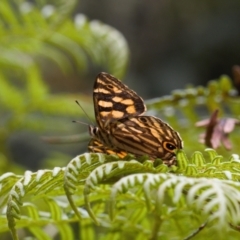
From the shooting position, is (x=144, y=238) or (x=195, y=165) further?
(x=144, y=238)

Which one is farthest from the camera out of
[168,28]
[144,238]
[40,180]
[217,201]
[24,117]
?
[168,28]

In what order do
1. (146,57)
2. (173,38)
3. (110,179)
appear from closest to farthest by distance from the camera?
1. (110,179)
2. (173,38)
3. (146,57)

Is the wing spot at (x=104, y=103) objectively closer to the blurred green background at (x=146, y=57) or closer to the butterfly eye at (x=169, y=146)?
the butterfly eye at (x=169, y=146)

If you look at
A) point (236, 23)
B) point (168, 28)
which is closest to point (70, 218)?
point (236, 23)

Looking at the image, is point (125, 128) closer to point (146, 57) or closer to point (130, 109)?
point (130, 109)

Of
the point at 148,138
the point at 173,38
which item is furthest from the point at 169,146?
the point at 173,38

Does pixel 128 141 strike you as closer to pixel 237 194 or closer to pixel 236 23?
pixel 237 194

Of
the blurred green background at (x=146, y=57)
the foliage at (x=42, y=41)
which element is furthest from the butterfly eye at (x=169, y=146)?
the blurred green background at (x=146, y=57)

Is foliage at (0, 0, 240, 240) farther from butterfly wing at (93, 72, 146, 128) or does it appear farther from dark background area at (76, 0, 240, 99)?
dark background area at (76, 0, 240, 99)
